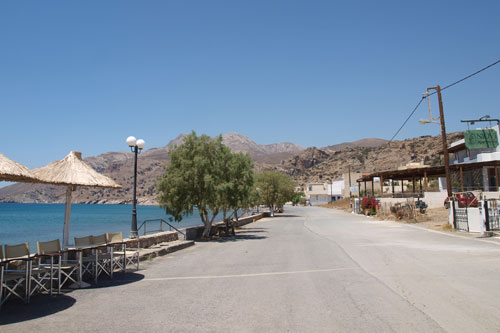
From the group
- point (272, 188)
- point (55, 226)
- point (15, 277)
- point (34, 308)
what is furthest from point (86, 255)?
point (55, 226)

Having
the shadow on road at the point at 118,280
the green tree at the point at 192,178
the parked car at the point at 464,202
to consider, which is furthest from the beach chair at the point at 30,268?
the parked car at the point at 464,202

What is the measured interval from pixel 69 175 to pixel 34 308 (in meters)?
4.39

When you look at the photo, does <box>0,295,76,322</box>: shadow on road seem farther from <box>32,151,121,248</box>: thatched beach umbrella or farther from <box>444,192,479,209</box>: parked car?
<box>444,192,479,209</box>: parked car

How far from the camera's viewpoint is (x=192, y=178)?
64.4ft

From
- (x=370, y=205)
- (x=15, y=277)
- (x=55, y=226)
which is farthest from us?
(x=55, y=226)

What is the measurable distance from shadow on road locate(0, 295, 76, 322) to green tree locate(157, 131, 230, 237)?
11.9 meters

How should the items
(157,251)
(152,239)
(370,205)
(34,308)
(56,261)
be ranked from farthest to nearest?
(370,205) < (152,239) < (157,251) < (56,261) < (34,308)

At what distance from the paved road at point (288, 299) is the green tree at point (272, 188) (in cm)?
3935

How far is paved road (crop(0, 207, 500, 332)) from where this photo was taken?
573 cm

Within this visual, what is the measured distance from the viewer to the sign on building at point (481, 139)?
42625 mm

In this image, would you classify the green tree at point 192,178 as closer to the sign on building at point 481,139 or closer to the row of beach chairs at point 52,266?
the row of beach chairs at point 52,266

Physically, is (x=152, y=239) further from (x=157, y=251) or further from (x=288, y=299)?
(x=288, y=299)

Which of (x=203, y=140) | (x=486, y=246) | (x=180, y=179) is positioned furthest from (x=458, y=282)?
(x=203, y=140)

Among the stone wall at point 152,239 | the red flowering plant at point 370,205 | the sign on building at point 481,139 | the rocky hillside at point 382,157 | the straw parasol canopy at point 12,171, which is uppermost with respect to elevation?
the rocky hillside at point 382,157
